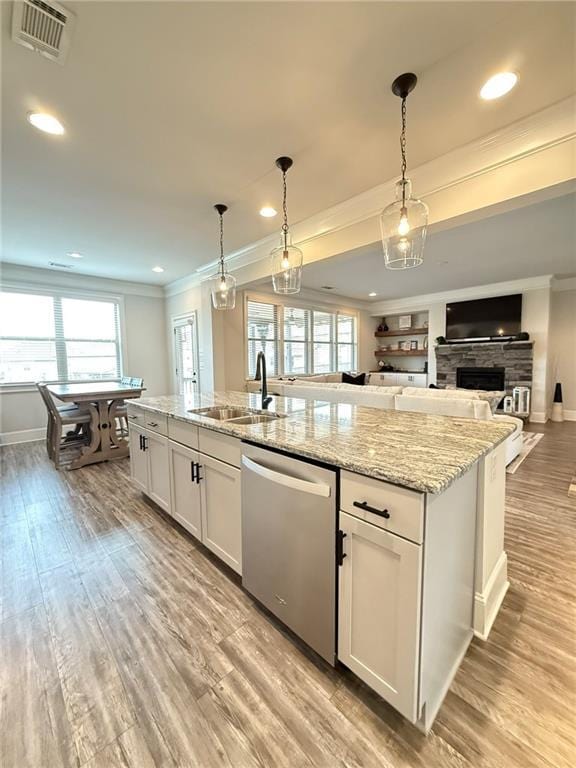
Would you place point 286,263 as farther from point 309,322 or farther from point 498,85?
point 309,322

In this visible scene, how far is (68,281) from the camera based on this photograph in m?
5.34

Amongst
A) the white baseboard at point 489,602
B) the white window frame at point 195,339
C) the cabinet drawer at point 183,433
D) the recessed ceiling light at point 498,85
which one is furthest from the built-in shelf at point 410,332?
the cabinet drawer at point 183,433

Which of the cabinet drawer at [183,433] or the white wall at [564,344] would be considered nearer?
the cabinet drawer at [183,433]

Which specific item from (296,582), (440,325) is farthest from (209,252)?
(440,325)

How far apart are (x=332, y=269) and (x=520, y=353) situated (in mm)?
4231

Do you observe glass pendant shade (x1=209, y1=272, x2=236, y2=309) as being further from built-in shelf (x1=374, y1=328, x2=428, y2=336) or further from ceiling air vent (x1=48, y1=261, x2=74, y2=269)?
built-in shelf (x1=374, y1=328, x2=428, y2=336)

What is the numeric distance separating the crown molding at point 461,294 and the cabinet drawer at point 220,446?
686cm

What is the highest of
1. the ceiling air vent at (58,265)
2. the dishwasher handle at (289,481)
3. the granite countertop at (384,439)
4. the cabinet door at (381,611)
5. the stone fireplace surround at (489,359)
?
the ceiling air vent at (58,265)

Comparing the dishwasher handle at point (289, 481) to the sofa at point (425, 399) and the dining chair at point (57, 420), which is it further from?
the dining chair at point (57, 420)

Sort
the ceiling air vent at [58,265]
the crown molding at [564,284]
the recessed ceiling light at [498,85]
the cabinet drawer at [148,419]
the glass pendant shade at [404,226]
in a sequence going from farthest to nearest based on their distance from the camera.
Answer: the crown molding at [564,284]
the ceiling air vent at [58,265]
the cabinet drawer at [148,419]
the glass pendant shade at [404,226]
the recessed ceiling light at [498,85]

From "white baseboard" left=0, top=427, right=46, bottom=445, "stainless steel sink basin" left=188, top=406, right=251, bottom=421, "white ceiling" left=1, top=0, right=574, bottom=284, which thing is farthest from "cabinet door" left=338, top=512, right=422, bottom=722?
"white baseboard" left=0, top=427, right=46, bottom=445

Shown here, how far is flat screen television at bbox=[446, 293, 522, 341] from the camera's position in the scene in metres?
6.24

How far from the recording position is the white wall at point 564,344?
6.03 m

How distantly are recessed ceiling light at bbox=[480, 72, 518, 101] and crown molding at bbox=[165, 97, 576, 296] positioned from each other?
1.09 ft
